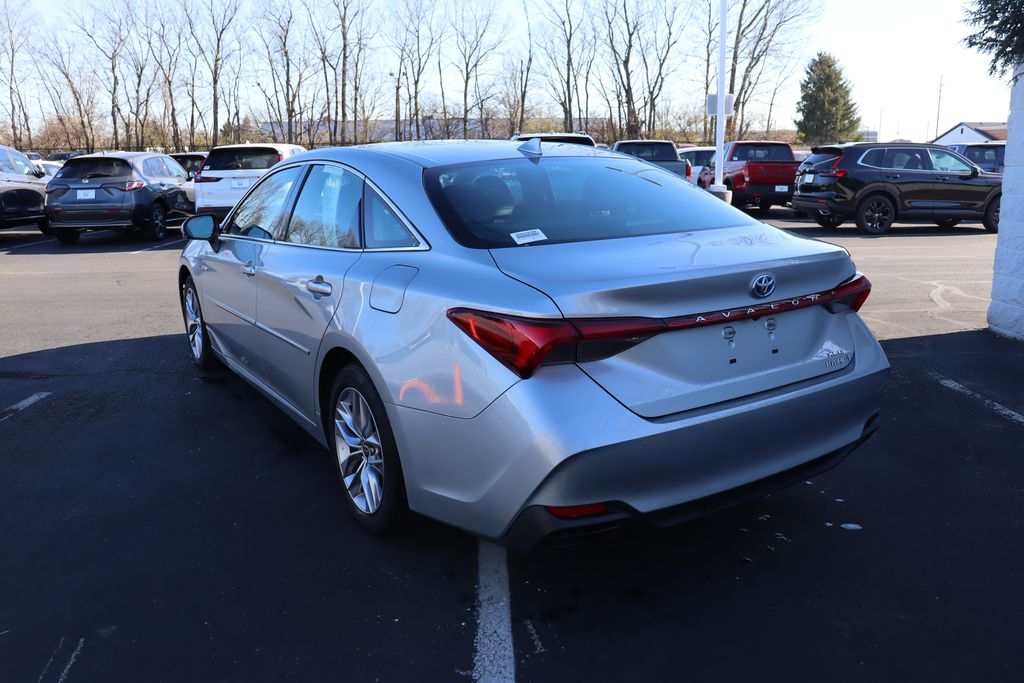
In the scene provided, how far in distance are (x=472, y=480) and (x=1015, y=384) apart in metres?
4.33

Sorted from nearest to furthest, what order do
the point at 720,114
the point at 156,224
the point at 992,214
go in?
the point at 156,224 < the point at 992,214 < the point at 720,114

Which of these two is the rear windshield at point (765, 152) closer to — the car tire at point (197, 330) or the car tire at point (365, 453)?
the car tire at point (197, 330)

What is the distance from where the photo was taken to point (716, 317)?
272 centimetres

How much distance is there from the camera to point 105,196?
1485 cm

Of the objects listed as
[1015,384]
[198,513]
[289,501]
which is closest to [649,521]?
[289,501]

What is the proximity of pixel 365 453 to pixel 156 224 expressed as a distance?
1376 cm

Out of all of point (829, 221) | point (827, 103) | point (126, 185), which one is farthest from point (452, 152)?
point (827, 103)

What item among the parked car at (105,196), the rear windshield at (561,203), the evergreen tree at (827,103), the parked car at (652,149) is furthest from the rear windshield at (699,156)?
the evergreen tree at (827,103)

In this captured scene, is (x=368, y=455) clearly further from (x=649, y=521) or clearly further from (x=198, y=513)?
(x=649, y=521)

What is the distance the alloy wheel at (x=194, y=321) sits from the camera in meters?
5.90

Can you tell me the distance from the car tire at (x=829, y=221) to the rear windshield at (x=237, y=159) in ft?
33.9

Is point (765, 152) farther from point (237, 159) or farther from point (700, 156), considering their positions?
point (237, 159)

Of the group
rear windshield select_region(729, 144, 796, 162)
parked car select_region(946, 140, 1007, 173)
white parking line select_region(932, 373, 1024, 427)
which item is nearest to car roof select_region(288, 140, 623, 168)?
white parking line select_region(932, 373, 1024, 427)

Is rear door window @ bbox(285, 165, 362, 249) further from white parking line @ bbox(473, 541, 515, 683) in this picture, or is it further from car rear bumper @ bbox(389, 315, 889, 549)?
white parking line @ bbox(473, 541, 515, 683)
